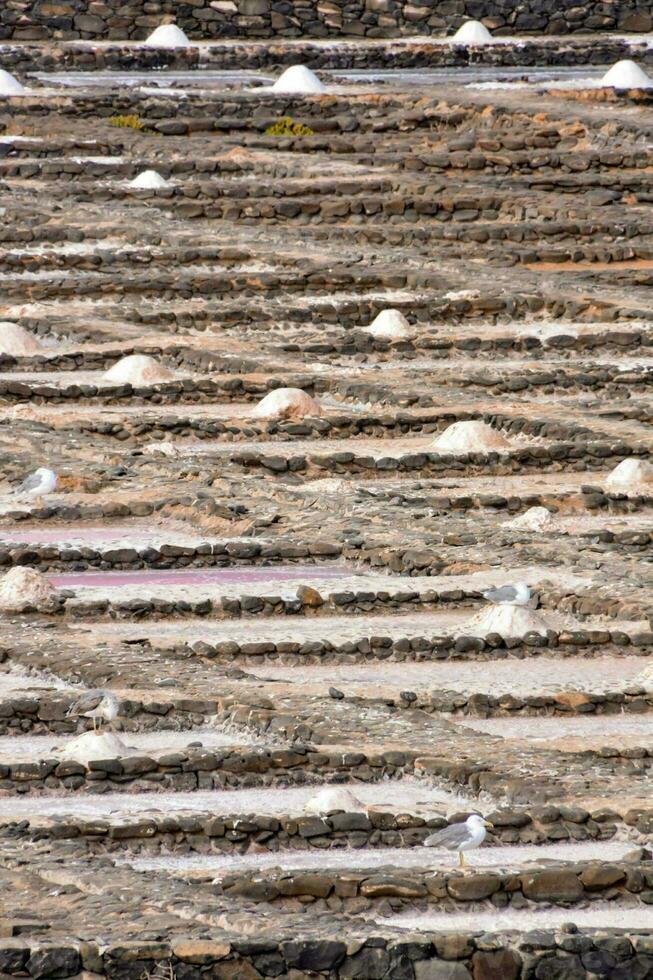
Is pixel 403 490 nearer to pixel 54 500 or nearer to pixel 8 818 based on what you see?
pixel 54 500

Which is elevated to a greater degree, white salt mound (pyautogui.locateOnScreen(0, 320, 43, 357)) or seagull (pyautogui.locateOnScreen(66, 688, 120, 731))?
seagull (pyautogui.locateOnScreen(66, 688, 120, 731))

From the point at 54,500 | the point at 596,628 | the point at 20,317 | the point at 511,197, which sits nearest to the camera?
the point at 596,628

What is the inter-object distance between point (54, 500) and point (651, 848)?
4.48 metres

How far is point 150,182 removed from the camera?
17.4m

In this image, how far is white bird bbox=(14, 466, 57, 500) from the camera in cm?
1059

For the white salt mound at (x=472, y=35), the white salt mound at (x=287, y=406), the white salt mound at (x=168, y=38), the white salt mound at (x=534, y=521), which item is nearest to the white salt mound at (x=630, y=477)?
the white salt mound at (x=534, y=521)

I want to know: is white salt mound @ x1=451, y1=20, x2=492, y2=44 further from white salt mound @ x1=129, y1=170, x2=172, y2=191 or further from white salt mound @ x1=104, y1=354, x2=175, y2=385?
white salt mound @ x1=104, y1=354, x2=175, y2=385

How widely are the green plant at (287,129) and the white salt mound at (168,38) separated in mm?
2965

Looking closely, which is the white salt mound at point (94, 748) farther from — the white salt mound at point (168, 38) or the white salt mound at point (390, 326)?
the white salt mound at point (168, 38)

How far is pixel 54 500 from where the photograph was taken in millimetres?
10789

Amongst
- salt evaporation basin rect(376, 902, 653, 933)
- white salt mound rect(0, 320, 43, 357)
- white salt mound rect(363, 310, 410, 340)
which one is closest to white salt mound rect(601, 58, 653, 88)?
white salt mound rect(363, 310, 410, 340)

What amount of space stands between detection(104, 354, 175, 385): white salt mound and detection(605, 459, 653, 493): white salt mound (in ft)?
9.49

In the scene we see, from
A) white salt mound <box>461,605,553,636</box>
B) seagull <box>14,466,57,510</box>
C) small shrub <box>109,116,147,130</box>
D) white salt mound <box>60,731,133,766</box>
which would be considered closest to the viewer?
white salt mound <box>60,731,133,766</box>

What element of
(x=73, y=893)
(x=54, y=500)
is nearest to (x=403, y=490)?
(x=54, y=500)
